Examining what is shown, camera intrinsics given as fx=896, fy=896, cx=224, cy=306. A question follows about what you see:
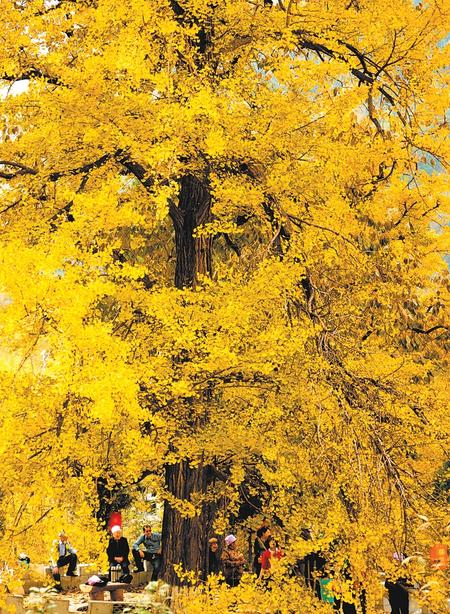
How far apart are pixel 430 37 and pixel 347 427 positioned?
19.5 ft

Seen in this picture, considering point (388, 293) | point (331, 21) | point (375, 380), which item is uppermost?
point (331, 21)

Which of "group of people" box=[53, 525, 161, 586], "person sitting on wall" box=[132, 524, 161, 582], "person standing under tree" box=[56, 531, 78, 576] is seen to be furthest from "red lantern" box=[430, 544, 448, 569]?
"person standing under tree" box=[56, 531, 78, 576]

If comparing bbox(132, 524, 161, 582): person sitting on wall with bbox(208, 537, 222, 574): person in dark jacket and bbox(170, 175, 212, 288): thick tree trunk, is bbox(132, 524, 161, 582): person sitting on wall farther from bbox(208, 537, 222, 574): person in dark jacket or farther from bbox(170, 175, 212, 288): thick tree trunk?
bbox(170, 175, 212, 288): thick tree trunk

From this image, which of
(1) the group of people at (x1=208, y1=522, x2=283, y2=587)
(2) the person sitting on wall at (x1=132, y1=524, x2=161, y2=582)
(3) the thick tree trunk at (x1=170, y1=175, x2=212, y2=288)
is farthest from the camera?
(2) the person sitting on wall at (x1=132, y1=524, x2=161, y2=582)

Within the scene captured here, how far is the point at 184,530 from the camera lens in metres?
11.7

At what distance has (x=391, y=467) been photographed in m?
9.04

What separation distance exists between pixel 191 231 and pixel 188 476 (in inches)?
129

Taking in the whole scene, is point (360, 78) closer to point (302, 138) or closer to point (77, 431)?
point (302, 138)

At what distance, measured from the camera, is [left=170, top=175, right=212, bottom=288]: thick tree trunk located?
39.4 ft

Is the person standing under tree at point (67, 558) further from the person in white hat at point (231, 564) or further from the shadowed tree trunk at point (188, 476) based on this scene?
the shadowed tree trunk at point (188, 476)

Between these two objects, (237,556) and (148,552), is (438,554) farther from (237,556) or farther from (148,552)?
(148,552)

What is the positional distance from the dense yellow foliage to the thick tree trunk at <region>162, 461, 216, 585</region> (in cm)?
38

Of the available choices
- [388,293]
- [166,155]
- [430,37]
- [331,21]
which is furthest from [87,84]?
[430,37]

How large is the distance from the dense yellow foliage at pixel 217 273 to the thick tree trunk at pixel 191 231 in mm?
472
